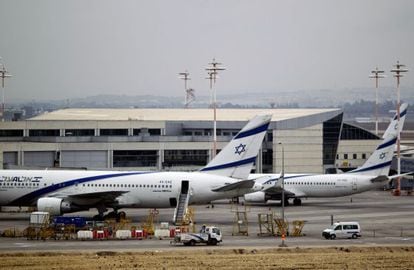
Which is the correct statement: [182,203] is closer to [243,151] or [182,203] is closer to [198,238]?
[243,151]

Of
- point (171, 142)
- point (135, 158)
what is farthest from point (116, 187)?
point (171, 142)

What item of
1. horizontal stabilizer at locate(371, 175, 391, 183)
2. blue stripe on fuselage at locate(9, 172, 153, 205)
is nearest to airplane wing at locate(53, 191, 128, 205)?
blue stripe on fuselage at locate(9, 172, 153, 205)

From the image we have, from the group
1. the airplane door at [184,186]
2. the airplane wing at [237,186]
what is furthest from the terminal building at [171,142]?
the airplane wing at [237,186]

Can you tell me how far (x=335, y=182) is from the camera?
3538 inches

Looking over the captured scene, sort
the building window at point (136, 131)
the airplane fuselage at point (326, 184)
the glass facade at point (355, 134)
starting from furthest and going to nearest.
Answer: the glass facade at point (355, 134), the building window at point (136, 131), the airplane fuselage at point (326, 184)

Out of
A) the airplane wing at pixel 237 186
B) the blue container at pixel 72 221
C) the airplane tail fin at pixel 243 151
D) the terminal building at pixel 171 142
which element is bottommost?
the blue container at pixel 72 221

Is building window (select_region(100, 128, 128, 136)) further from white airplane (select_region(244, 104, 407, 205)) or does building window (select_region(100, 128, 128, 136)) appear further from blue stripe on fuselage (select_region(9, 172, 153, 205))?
blue stripe on fuselage (select_region(9, 172, 153, 205))

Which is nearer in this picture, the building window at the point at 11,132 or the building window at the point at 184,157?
the building window at the point at 184,157

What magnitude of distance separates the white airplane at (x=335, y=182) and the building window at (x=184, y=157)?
57.2 feet

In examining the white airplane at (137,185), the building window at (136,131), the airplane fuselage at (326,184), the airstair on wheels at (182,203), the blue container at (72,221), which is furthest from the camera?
the building window at (136,131)

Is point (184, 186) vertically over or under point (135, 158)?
under

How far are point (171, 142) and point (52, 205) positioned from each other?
40.9 meters

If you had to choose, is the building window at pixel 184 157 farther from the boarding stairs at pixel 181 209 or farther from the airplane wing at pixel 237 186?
the airplane wing at pixel 237 186

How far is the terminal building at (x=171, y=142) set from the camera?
100750 mm
